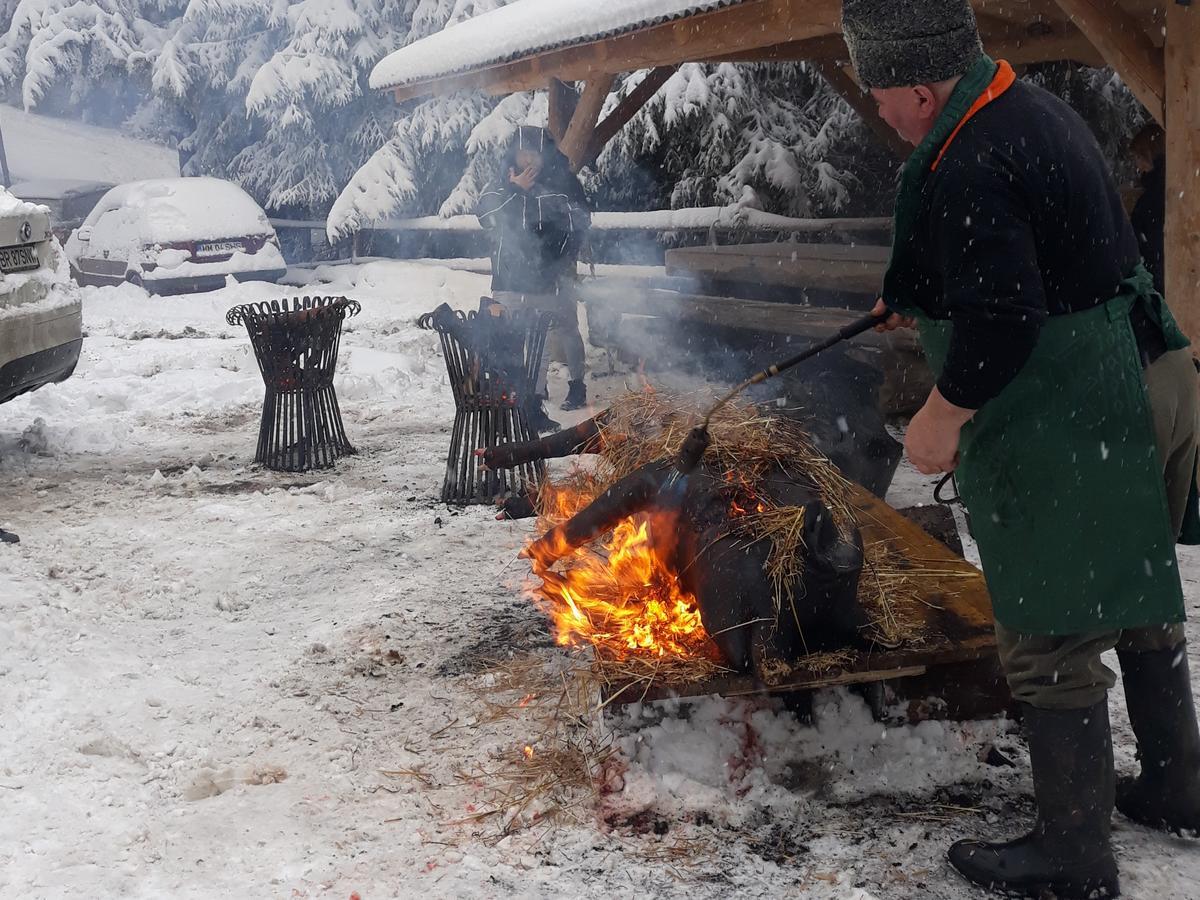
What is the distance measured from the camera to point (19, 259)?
6875 millimetres

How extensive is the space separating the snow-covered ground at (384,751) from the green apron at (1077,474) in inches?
34.9

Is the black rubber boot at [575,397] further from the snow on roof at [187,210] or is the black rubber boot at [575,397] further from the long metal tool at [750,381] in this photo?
Result: the snow on roof at [187,210]

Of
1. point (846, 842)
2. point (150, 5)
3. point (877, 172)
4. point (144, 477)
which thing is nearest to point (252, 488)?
point (144, 477)

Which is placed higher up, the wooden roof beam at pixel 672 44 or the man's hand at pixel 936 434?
the wooden roof beam at pixel 672 44

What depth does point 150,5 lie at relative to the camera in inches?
1070

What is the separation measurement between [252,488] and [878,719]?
4919 mm

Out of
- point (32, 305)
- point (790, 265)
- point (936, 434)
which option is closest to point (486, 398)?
point (32, 305)

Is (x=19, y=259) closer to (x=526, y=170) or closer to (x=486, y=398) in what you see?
(x=486, y=398)

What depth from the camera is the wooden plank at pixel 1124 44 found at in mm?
5285

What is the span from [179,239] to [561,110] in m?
7.96

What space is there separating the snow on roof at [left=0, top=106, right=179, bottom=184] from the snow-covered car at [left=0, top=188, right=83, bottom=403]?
30963 millimetres

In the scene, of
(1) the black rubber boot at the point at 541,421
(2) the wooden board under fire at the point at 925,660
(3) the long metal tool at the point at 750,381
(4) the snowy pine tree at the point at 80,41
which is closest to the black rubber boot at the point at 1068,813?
(2) the wooden board under fire at the point at 925,660

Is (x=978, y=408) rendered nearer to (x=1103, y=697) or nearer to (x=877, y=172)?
(x=1103, y=697)

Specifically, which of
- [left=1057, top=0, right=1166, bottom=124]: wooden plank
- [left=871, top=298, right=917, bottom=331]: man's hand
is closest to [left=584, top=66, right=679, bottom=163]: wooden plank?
[left=1057, top=0, right=1166, bottom=124]: wooden plank
